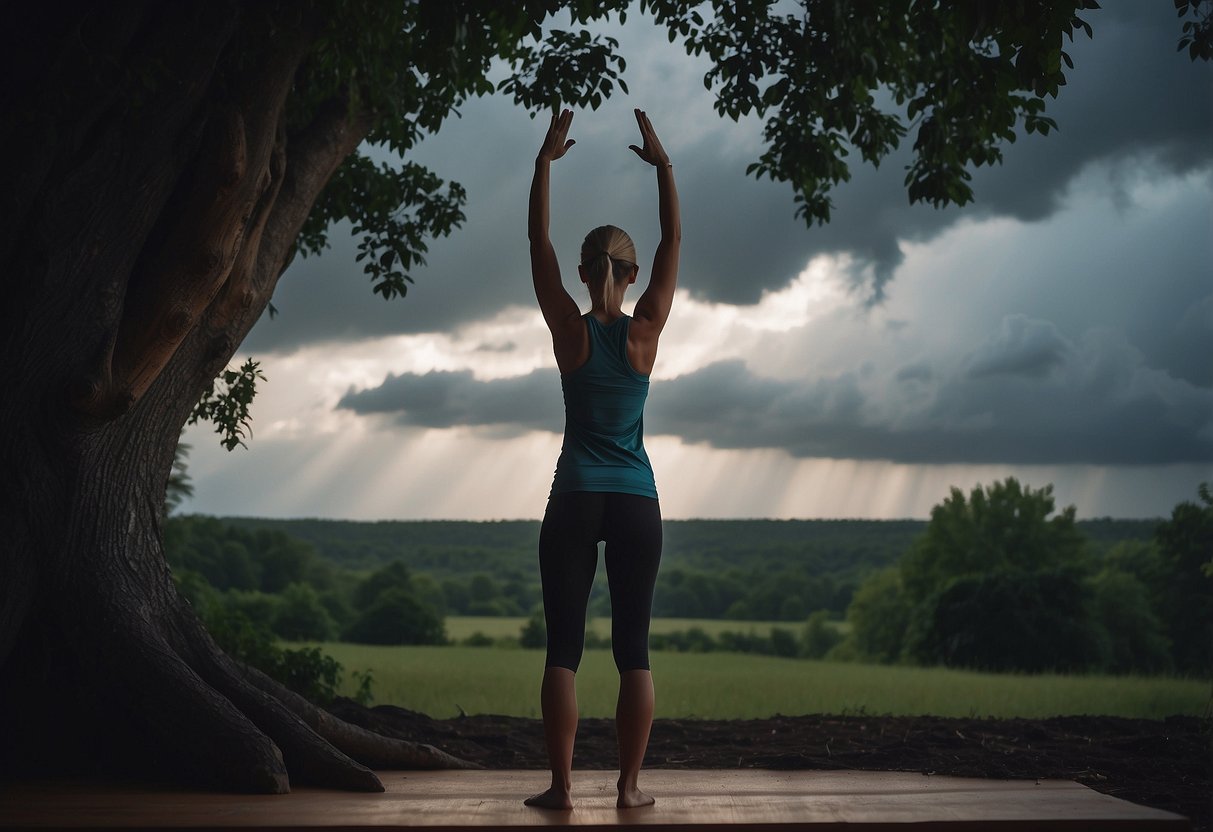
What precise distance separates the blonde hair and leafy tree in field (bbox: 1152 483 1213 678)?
1736 centimetres

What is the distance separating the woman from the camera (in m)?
4.32

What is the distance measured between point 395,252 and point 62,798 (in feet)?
21.8

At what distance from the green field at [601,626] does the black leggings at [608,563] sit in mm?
14966

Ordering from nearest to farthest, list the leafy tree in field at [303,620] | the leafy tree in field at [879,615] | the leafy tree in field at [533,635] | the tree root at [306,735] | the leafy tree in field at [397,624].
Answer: the tree root at [306,735], the leafy tree in field at [397,624], the leafy tree in field at [303,620], the leafy tree in field at [533,635], the leafy tree in field at [879,615]

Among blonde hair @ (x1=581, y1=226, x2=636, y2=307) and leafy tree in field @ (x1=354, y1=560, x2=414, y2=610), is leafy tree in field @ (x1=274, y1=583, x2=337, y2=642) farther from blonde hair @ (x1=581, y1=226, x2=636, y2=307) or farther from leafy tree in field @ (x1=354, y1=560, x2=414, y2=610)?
blonde hair @ (x1=581, y1=226, x2=636, y2=307)

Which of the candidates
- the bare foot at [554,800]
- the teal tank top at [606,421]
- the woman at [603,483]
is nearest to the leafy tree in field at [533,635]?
the bare foot at [554,800]

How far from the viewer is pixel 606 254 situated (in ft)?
14.7

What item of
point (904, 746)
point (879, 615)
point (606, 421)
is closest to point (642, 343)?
point (606, 421)

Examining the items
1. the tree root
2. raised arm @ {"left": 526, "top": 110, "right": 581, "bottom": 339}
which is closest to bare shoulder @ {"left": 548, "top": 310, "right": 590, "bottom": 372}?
raised arm @ {"left": 526, "top": 110, "right": 581, "bottom": 339}

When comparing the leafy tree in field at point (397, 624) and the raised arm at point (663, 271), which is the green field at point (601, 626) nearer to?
the leafy tree in field at point (397, 624)

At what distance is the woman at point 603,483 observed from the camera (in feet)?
14.2

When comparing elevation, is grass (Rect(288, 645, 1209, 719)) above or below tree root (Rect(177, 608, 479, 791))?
below

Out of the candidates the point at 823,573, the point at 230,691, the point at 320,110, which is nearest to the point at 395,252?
the point at 320,110

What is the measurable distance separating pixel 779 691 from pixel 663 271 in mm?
8673
